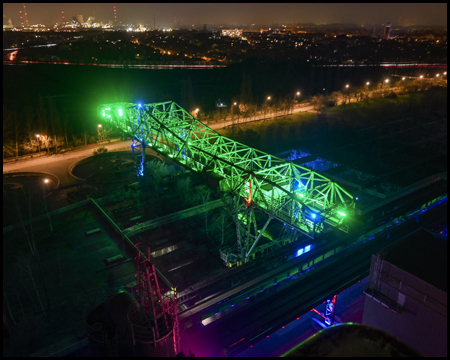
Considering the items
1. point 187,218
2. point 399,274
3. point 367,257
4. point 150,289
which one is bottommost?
point 187,218

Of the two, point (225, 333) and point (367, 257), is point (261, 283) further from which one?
point (367, 257)

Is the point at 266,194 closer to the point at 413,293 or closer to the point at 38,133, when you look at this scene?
the point at 413,293

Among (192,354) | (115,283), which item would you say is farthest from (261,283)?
(115,283)

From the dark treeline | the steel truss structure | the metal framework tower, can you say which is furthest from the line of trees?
the metal framework tower

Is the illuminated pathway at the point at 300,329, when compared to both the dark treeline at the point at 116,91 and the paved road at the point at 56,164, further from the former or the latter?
the dark treeline at the point at 116,91

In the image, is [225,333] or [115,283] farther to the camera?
[115,283]

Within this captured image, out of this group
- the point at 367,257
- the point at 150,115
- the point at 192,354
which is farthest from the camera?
the point at 150,115

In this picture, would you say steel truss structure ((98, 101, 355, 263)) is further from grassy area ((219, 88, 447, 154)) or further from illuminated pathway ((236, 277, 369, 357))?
grassy area ((219, 88, 447, 154))

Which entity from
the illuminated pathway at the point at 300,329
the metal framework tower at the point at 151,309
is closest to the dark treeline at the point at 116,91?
the metal framework tower at the point at 151,309
